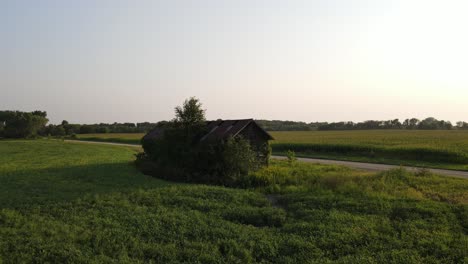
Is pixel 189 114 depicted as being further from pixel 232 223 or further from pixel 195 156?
pixel 232 223

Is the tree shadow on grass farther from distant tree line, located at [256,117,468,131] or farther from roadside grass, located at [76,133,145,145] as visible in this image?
distant tree line, located at [256,117,468,131]

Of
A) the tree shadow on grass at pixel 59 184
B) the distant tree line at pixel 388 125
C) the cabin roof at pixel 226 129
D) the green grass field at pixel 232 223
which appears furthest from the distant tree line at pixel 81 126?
the green grass field at pixel 232 223

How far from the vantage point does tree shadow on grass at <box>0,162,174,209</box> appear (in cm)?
1585

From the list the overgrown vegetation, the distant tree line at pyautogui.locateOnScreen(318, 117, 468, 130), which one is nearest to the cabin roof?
the overgrown vegetation

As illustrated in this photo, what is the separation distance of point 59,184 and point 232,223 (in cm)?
1172

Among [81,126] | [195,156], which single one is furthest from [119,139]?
[195,156]

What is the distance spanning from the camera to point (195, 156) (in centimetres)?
2519

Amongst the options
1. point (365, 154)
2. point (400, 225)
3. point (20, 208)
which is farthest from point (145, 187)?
point (365, 154)

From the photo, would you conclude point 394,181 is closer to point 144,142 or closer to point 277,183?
point 277,183

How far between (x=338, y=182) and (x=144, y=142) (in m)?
19.8

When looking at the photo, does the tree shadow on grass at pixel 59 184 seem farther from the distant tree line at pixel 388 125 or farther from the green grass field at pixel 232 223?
the distant tree line at pixel 388 125

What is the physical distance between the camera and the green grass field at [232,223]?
385 inches

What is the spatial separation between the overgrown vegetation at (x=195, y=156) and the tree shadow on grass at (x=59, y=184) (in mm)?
2873

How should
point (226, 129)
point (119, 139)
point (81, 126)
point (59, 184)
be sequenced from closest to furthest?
point (59, 184) < point (226, 129) < point (119, 139) < point (81, 126)
